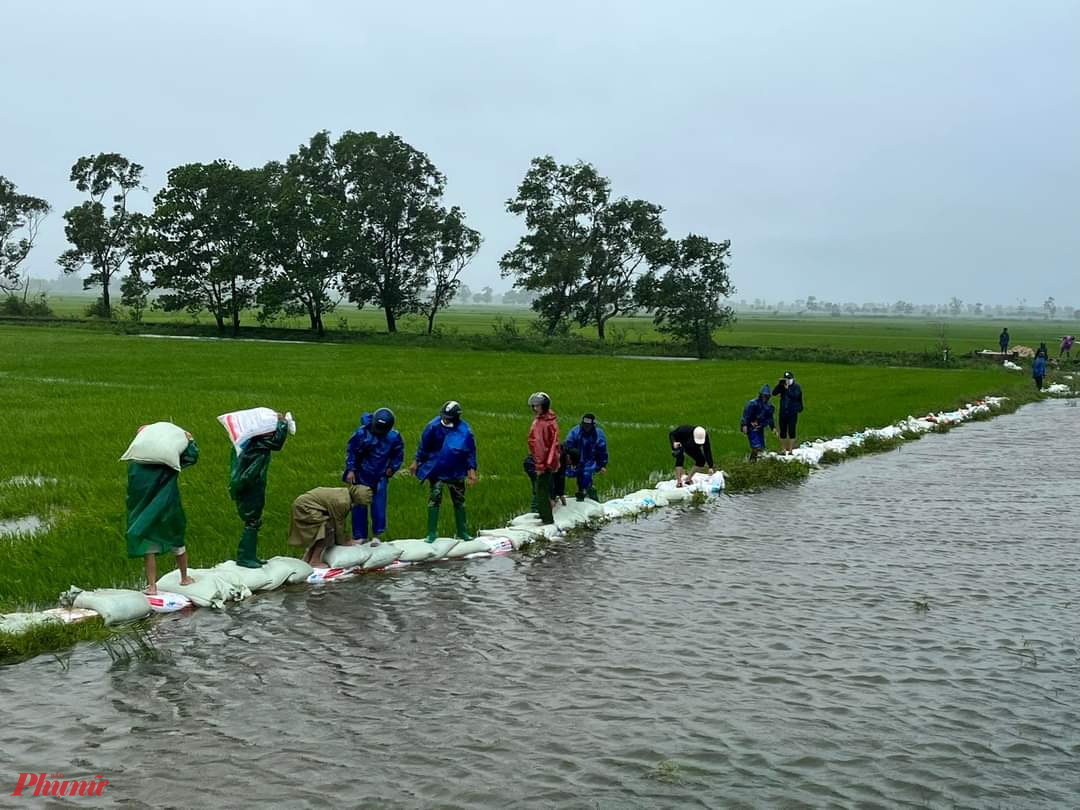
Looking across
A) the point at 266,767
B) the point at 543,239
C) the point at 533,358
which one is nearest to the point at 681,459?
the point at 266,767

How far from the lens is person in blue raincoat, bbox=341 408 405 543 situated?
9.62 meters

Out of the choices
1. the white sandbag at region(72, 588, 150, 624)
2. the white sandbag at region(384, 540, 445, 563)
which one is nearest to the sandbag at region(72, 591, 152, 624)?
the white sandbag at region(72, 588, 150, 624)

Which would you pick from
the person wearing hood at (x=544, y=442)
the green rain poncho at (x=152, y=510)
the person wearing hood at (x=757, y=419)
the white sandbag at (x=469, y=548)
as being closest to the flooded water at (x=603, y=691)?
the white sandbag at (x=469, y=548)

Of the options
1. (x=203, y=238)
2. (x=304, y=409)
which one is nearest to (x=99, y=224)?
(x=203, y=238)

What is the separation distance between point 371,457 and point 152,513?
2303 millimetres

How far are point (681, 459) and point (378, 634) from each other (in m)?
7.40

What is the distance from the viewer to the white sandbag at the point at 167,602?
8.02 metres

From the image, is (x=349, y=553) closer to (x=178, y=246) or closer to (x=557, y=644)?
(x=557, y=644)

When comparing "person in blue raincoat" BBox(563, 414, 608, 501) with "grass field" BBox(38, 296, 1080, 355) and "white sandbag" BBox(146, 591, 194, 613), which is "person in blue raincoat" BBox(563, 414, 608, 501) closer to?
"white sandbag" BBox(146, 591, 194, 613)

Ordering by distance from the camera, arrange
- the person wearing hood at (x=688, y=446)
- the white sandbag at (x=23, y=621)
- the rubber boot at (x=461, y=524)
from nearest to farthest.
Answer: the white sandbag at (x=23, y=621), the rubber boot at (x=461, y=524), the person wearing hood at (x=688, y=446)

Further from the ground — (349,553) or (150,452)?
(150,452)

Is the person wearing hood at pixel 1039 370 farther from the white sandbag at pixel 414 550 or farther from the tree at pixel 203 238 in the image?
the tree at pixel 203 238

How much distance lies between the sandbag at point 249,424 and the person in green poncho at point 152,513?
51cm

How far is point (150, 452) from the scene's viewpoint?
312 inches
